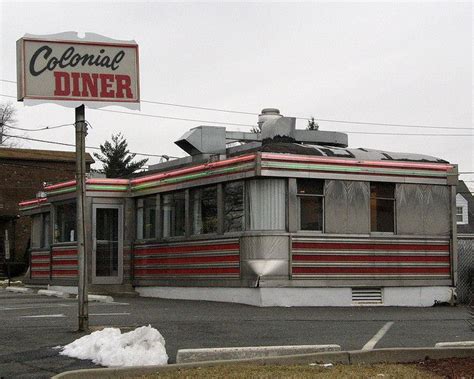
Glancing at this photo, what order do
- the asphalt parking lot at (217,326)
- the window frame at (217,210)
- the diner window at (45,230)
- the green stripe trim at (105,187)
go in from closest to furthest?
the asphalt parking lot at (217,326) < the window frame at (217,210) < the green stripe trim at (105,187) < the diner window at (45,230)

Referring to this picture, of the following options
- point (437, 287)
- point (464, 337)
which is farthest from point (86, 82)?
point (437, 287)

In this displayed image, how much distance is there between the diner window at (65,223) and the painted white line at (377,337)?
12611 mm

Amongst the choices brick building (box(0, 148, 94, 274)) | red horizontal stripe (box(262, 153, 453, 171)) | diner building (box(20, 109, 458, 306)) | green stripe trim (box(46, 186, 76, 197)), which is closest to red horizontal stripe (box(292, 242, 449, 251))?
diner building (box(20, 109, 458, 306))

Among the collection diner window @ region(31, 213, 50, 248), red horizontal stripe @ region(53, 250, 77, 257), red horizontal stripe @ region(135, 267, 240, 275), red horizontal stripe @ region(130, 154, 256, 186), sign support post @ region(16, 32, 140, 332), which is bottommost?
red horizontal stripe @ region(135, 267, 240, 275)

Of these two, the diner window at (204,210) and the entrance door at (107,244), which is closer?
the diner window at (204,210)

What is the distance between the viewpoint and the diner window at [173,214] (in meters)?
21.1

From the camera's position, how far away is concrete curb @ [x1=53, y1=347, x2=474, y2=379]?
826 centimetres

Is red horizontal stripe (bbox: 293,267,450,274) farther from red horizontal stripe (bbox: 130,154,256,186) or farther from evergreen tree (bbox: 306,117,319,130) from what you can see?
evergreen tree (bbox: 306,117,319,130)

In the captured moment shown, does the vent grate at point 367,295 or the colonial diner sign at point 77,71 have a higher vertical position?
the colonial diner sign at point 77,71

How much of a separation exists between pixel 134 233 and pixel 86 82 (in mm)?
11669

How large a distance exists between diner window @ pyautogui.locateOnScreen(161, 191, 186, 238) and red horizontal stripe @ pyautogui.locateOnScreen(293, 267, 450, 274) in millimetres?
4018

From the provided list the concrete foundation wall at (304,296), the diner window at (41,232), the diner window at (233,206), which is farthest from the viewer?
the diner window at (41,232)

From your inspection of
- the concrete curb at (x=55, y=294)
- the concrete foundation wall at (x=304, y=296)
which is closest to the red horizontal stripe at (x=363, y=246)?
the concrete foundation wall at (x=304, y=296)

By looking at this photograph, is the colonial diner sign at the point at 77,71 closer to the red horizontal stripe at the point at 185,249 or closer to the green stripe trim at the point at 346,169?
the green stripe trim at the point at 346,169
